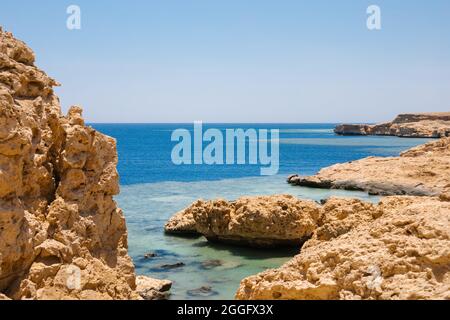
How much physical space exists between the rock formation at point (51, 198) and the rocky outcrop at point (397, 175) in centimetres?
3574

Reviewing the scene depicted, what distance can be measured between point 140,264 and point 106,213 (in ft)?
39.0

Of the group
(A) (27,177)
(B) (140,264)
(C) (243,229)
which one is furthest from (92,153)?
(C) (243,229)

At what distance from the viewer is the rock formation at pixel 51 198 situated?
8.59 m

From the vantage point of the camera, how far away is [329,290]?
8.15 meters

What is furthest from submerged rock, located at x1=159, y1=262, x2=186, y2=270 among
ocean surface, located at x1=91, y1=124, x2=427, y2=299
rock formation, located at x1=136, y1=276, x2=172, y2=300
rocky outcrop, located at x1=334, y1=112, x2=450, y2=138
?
rocky outcrop, located at x1=334, y1=112, x2=450, y2=138

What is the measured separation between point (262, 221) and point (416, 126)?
139 metres

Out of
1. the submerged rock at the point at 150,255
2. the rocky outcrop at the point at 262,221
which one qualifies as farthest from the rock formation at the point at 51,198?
the rocky outcrop at the point at 262,221

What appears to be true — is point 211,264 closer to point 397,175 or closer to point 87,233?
point 87,233

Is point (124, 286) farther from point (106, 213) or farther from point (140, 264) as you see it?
point (140, 264)

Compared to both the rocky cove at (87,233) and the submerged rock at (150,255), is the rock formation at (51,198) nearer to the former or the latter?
the rocky cove at (87,233)

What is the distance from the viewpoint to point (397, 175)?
49.5 metres

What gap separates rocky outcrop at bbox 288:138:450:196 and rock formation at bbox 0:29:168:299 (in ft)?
117

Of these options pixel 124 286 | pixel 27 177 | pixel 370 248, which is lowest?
pixel 124 286

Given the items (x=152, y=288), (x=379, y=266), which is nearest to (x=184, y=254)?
(x=152, y=288)
